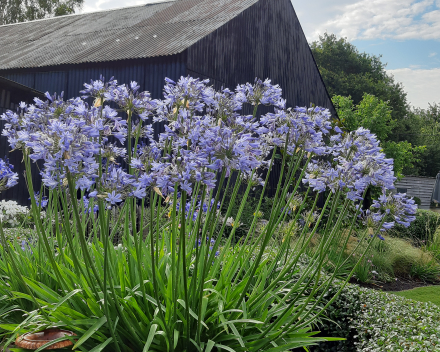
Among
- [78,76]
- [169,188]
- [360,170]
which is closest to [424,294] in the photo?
[360,170]

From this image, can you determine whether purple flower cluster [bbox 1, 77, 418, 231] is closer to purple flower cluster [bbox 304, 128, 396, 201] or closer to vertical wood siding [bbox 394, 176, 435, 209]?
purple flower cluster [bbox 304, 128, 396, 201]

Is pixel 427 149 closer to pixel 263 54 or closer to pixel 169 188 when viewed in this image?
pixel 263 54

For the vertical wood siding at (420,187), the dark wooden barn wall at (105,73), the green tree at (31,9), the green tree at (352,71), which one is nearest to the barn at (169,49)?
the dark wooden barn wall at (105,73)

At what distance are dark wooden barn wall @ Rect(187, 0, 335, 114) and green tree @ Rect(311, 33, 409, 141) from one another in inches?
863

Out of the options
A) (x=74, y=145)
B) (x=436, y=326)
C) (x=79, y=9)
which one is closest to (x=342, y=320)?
(x=436, y=326)

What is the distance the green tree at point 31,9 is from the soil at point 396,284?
34216mm

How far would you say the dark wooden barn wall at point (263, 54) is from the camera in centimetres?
1250

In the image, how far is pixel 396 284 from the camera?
7996mm

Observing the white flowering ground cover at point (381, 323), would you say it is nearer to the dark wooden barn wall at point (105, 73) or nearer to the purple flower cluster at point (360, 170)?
the purple flower cluster at point (360, 170)

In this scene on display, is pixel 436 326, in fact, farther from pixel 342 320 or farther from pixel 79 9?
pixel 79 9

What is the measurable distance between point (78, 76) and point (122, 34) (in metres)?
2.48

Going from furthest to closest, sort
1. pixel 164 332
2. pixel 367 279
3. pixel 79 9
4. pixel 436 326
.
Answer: pixel 79 9, pixel 367 279, pixel 436 326, pixel 164 332

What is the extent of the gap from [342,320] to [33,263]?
11.1ft

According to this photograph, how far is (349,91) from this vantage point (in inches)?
1567
